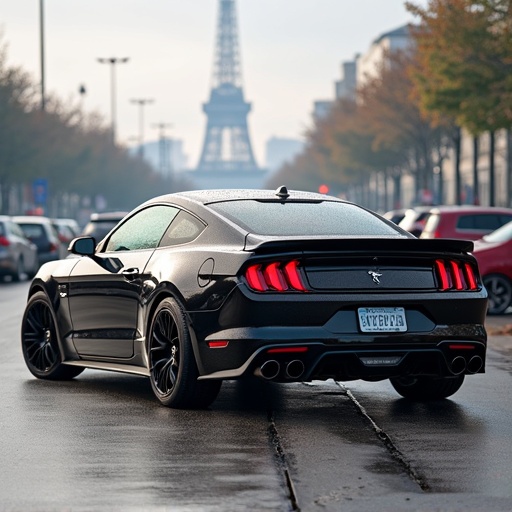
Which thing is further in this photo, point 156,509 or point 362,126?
point 362,126

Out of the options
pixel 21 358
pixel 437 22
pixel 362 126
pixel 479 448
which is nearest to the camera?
pixel 479 448

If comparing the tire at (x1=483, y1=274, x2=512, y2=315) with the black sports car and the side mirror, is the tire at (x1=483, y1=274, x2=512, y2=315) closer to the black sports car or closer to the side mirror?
the black sports car

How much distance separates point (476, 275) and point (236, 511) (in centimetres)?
389

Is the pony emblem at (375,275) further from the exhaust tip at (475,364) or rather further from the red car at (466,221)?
the red car at (466,221)

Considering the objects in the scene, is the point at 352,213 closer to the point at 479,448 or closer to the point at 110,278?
the point at 110,278

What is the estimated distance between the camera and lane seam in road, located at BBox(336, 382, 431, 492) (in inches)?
289

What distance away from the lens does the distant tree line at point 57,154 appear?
63.3 meters

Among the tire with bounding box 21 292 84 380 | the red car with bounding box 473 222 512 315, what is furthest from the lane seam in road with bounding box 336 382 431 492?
the red car with bounding box 473 222 512 315

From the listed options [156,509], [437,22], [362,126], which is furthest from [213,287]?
[362,126]

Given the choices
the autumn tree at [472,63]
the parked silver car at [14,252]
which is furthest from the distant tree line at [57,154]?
the parked silver car at [14,252]

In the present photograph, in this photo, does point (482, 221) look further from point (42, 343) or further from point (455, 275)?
point (455, 275)

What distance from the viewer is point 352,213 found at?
421 inches

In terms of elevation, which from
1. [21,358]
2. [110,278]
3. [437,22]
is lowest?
[21,358]

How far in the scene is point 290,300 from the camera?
30.8ft
